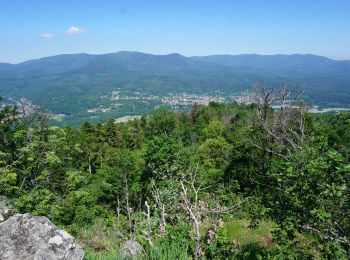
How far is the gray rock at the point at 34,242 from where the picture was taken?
14.7 feet

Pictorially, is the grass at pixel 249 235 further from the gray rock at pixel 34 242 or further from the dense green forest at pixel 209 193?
the gray rock at pixel 34 242

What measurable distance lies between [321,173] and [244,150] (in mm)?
22267

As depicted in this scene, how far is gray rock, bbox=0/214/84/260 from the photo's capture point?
14.7 feet

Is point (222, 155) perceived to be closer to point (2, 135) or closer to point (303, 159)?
point (2, 135)

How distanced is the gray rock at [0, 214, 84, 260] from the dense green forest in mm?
563

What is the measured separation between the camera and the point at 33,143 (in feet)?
47.3

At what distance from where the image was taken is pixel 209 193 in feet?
72.8

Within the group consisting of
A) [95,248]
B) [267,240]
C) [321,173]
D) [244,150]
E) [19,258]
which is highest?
[321,173]

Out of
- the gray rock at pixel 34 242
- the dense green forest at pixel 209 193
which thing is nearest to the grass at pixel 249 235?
the dense green forest at pixel 209 193

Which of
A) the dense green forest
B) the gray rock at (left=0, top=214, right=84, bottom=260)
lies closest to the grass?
the dense green forest

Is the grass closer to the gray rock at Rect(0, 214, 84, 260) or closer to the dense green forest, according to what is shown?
the dense green forest

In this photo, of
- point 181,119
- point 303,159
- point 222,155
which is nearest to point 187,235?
point 303,159

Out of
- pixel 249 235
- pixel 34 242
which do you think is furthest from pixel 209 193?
pixel 34 242

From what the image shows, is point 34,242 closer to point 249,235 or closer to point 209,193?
point 249,235
